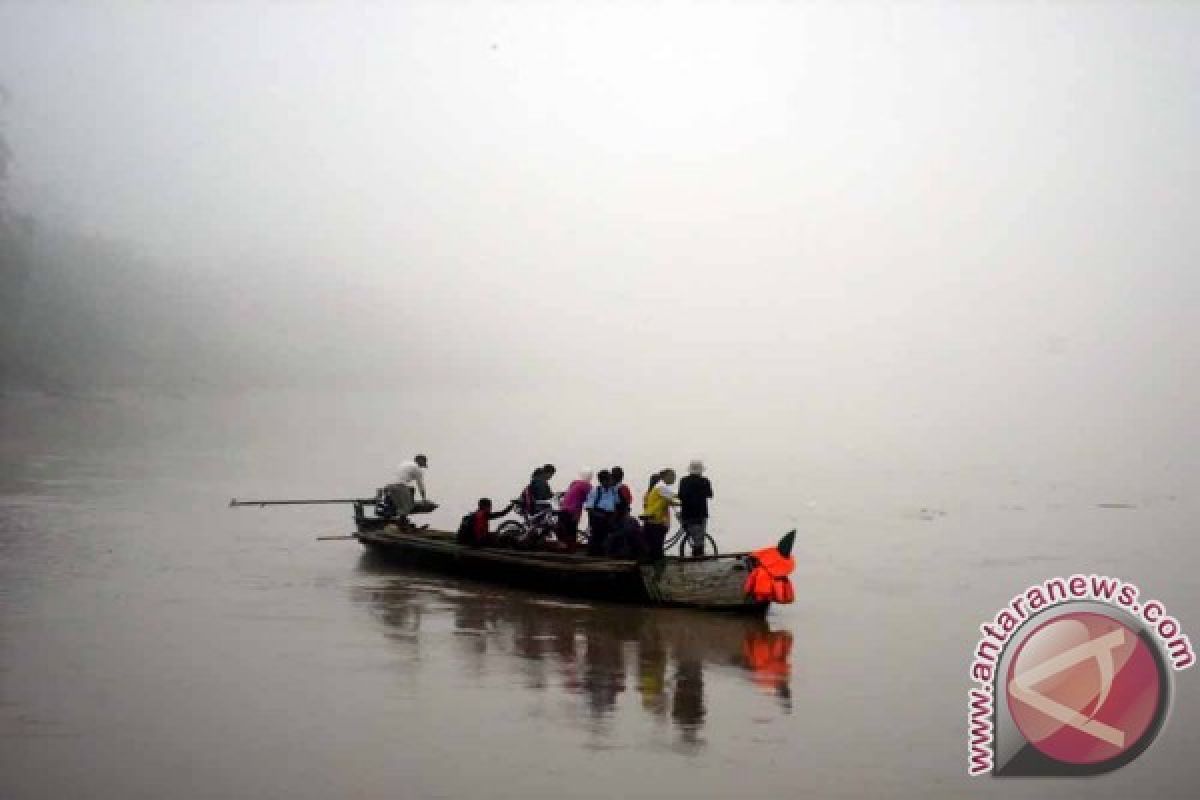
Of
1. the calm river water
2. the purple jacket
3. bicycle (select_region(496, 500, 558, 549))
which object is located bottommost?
the calm river water

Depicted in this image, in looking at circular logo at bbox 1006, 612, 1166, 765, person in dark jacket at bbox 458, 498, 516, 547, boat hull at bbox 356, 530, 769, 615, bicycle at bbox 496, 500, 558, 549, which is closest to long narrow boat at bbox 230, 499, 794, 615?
boat hull at bbox 356, 530, 769, 615

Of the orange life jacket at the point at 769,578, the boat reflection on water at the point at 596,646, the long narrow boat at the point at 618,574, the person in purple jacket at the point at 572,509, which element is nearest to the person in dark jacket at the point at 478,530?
the long narrow boat at the point at 618,574

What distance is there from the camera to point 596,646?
11.5 m

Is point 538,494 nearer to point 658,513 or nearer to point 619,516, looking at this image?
point 619,516

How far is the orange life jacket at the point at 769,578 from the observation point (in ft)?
41.2

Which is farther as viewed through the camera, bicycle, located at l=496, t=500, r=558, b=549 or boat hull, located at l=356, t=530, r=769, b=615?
bicycle, located at l=496, t=500, r=558, b=549

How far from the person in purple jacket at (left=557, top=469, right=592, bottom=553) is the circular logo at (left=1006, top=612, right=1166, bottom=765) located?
21.1 feet

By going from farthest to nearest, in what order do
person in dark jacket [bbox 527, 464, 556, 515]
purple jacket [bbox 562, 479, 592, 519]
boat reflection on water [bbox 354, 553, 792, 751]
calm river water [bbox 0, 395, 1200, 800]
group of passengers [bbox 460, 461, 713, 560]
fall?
person in dark jacket [bbox 527, 464, 556, 515] → purple jacket [bbox 562, 479, 592, 519] → group of passengers [bbox 460, 461, 713, 560] → boat reflection on water [bbox 354, 553, 792, 751] → calm river water [bbox 0, 395, 1200, 800]

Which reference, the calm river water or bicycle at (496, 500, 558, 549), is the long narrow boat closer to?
the calm river water

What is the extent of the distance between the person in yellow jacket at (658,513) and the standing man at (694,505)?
1.31 ft

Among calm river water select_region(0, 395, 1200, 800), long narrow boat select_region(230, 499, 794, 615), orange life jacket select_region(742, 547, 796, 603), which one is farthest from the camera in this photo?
long narrow boat select_region(230, 499, 794, 615)

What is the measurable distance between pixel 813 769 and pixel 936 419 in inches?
2883

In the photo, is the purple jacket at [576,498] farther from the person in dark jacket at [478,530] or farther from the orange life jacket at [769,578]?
the orange life jacket at [769,578]

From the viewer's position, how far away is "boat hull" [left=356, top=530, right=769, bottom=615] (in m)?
12.8
